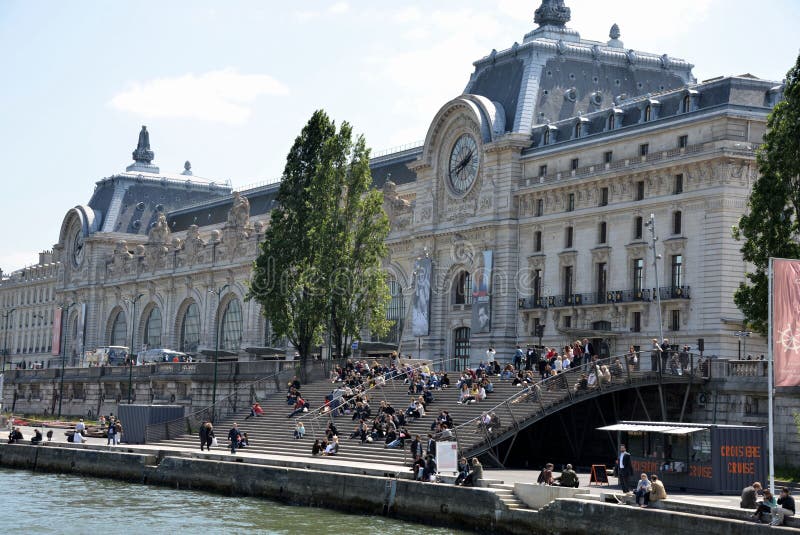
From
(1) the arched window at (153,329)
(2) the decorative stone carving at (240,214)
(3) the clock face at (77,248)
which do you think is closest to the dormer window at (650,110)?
(2) the decorative stone carving at (240,214)

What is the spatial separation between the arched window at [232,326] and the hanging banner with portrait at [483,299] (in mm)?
37574

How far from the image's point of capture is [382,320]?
256 ft

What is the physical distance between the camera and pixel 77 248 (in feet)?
494

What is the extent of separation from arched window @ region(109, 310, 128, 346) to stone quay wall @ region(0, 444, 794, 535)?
7129cm

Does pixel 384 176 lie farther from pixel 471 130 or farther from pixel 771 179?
pixel 771 179

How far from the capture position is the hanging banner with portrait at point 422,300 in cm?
9006

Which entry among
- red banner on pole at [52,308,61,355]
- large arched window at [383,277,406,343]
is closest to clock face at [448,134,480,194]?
large arched window at [383,277,406,343]

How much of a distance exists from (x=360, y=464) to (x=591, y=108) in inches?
1650

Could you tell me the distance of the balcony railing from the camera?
71.4 metres

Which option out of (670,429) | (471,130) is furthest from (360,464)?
(471,130)

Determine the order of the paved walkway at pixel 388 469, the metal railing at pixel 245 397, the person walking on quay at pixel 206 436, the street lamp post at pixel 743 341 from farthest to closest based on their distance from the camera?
the metal railing at pixel 245 397 → the street lamp post at pixel 743 341 → the person walking on quay at pixel 206 436 → the paved walkway at pixel 388 469

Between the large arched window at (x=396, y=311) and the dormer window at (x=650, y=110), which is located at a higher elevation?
the dormer window at (x=650, y=110)

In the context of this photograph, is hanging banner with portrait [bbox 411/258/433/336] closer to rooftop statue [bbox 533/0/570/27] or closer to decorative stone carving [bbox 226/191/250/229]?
rooftop statue [bbox 533/0/570/27]

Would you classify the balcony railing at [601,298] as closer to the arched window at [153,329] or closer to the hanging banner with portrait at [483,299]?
the hanging banner with portrait at [483,299]
